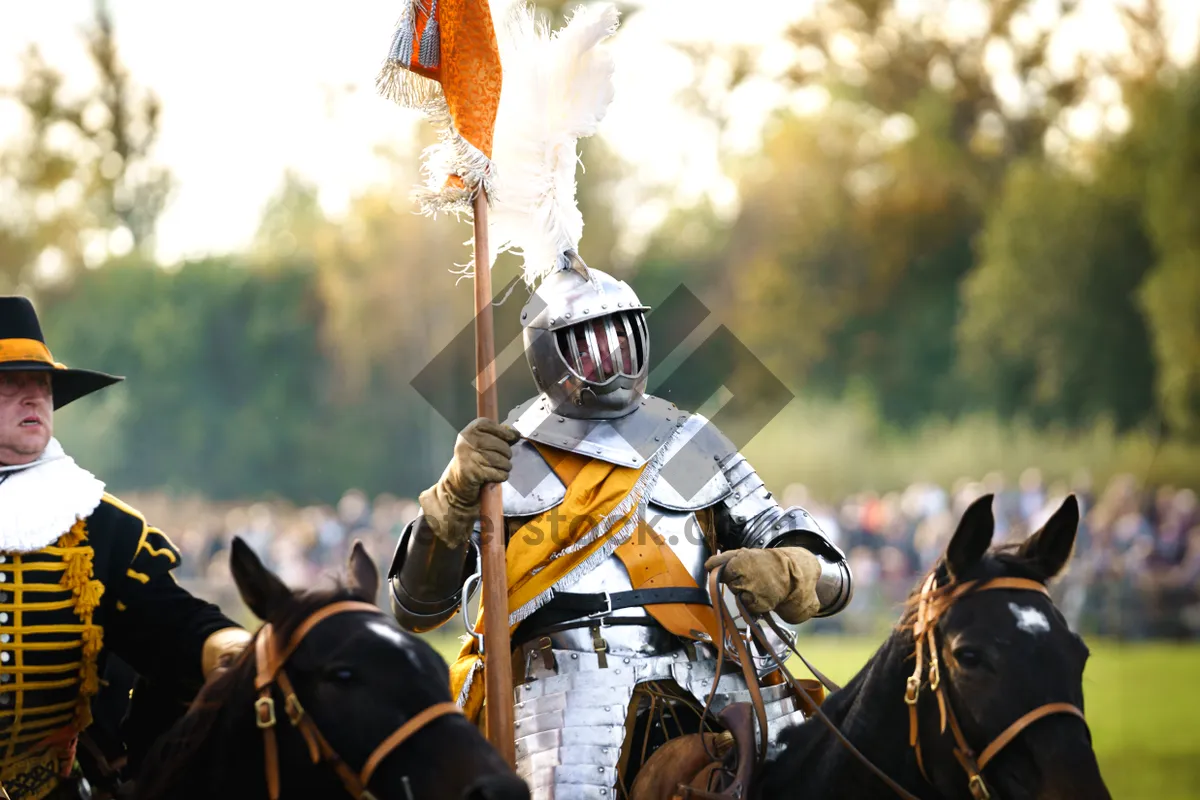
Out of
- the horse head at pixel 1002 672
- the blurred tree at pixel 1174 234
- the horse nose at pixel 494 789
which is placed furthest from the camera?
the blurred tree at pixel 1174 234

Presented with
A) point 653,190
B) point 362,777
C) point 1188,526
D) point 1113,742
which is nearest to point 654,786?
point 362,777

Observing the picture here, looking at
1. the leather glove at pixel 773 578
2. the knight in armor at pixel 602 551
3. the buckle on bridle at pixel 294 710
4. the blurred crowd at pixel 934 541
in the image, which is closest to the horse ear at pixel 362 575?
the buckle on bridle at pixel 294 710

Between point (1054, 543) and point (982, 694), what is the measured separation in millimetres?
519

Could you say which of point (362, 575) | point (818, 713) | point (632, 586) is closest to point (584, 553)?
point (632, 586)

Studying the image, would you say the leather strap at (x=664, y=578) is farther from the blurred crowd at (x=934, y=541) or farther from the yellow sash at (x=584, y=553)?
the blurred crowd at (x=934, y=541)

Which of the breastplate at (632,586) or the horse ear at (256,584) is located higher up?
the breastplate at (632,586)

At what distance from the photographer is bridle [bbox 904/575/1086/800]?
4094 millimetres

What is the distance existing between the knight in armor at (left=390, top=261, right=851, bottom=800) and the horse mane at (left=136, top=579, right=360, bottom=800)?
3.63ft

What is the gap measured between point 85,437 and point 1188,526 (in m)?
18.5

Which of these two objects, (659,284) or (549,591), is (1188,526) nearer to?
(659,284)

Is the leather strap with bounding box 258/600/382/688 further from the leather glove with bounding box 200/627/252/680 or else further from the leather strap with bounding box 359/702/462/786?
the leather glove with bounding box 200/627/252/680

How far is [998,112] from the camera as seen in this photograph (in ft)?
109

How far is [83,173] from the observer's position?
34.3 meters

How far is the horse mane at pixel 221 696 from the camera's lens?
3.74 m
